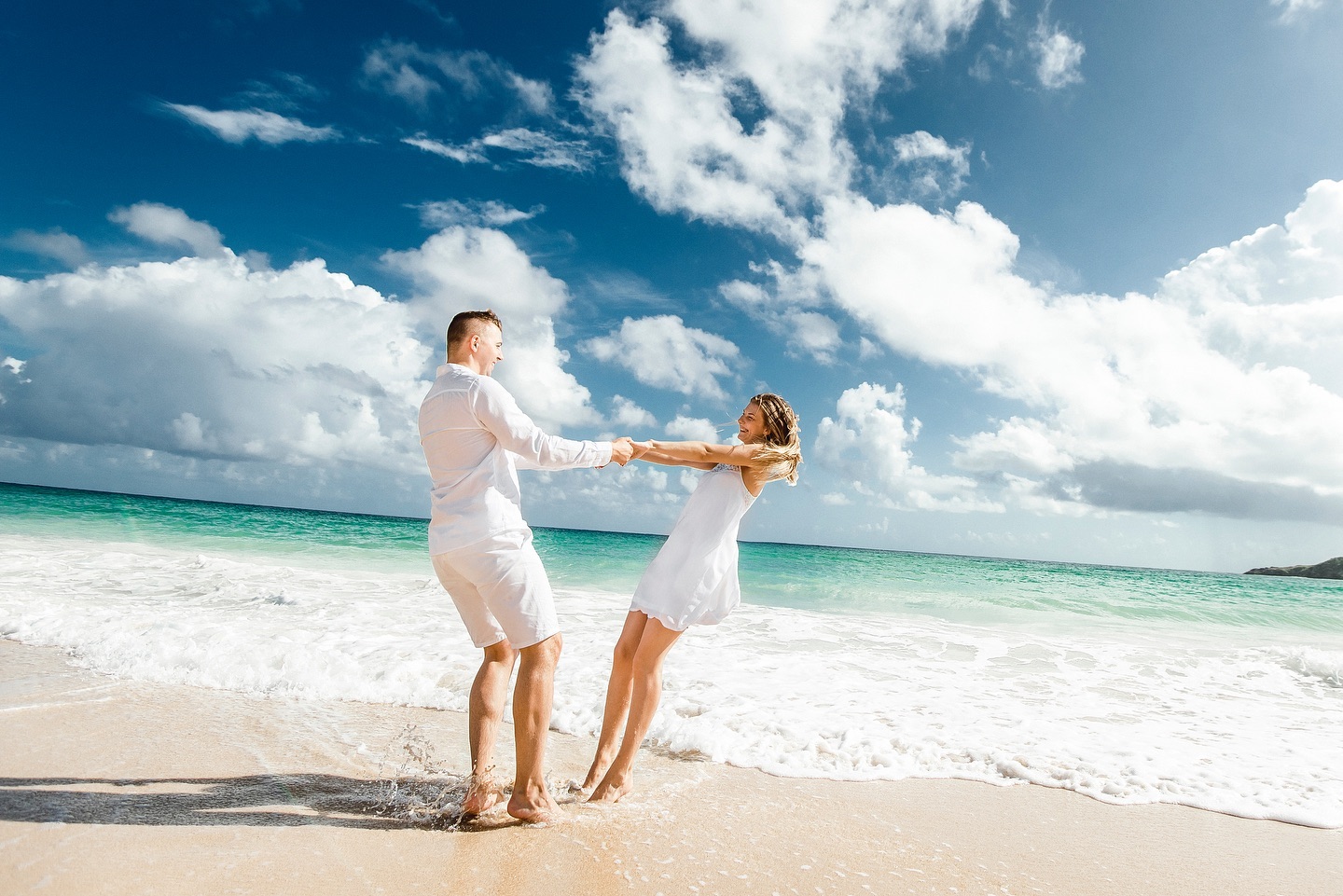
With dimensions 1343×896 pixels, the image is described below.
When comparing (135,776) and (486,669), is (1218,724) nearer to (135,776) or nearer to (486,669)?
(486,669)

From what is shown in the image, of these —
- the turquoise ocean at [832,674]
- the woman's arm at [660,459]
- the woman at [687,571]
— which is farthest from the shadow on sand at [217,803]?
the woman's arm at [660,459]

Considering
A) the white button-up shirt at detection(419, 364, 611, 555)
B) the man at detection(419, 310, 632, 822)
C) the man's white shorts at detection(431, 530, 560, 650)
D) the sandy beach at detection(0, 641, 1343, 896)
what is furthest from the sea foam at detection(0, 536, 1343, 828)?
the white button-up shirt at detection(419, 364, 611, 555)

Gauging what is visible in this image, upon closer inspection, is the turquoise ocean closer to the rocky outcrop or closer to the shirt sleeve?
the shirt sleeve

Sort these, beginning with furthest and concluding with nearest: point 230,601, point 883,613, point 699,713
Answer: point 883,613, point 230,601, point 699,713

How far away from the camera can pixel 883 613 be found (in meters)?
14.5

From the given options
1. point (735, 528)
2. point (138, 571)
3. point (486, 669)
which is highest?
point (735, 528)

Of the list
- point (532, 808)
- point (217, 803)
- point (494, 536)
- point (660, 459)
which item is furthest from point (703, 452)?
point (217, 803)

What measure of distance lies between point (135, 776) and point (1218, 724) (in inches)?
315

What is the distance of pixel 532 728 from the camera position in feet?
10.5

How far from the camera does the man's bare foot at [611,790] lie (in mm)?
3568

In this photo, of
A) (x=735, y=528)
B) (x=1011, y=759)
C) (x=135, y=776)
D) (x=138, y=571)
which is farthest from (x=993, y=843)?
(x=138, y=571)

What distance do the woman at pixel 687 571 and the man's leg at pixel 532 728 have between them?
464 mm

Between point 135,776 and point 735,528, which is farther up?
point 735,528

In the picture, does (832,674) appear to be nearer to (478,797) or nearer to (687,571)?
(687,571)
